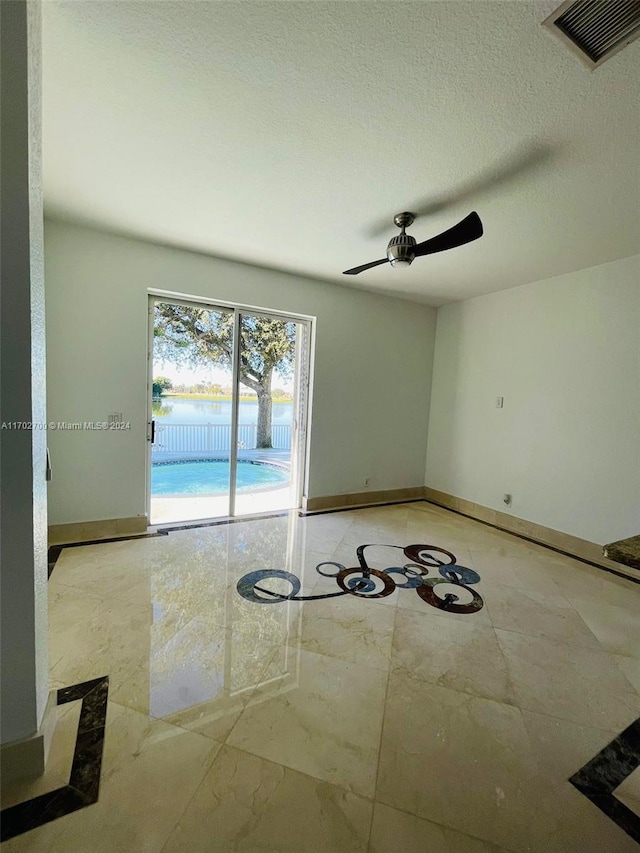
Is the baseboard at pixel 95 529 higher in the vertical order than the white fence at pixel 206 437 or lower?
lower

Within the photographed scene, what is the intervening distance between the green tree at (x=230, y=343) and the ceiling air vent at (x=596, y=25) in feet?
10.3

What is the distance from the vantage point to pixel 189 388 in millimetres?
3621

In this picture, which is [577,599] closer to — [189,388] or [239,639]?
[239,639]

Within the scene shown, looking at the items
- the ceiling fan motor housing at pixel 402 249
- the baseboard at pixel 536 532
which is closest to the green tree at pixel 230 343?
the ceiling fan motor housing at pixel 402 249

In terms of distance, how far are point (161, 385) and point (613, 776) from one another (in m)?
3.93

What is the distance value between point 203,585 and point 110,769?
124 centimetres

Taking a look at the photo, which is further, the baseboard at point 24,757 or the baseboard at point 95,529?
the baseboard at point 95,529

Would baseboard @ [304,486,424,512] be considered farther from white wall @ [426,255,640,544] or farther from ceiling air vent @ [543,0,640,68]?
ceiling air vent @ [543,0,640,68]

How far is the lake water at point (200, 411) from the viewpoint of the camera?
138 inches

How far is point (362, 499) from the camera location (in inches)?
180

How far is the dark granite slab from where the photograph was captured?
106 centimetres

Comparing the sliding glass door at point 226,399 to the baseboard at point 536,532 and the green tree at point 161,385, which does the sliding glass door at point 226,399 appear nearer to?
the green tree at point 161,385

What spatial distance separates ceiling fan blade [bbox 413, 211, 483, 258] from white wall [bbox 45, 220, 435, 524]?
6.51 feet

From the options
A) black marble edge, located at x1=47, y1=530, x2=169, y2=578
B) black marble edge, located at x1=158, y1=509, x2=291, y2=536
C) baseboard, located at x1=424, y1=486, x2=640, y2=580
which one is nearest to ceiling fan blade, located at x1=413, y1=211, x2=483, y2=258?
baseboard, located at x1=424, y1=486, x2=640, y2=580
